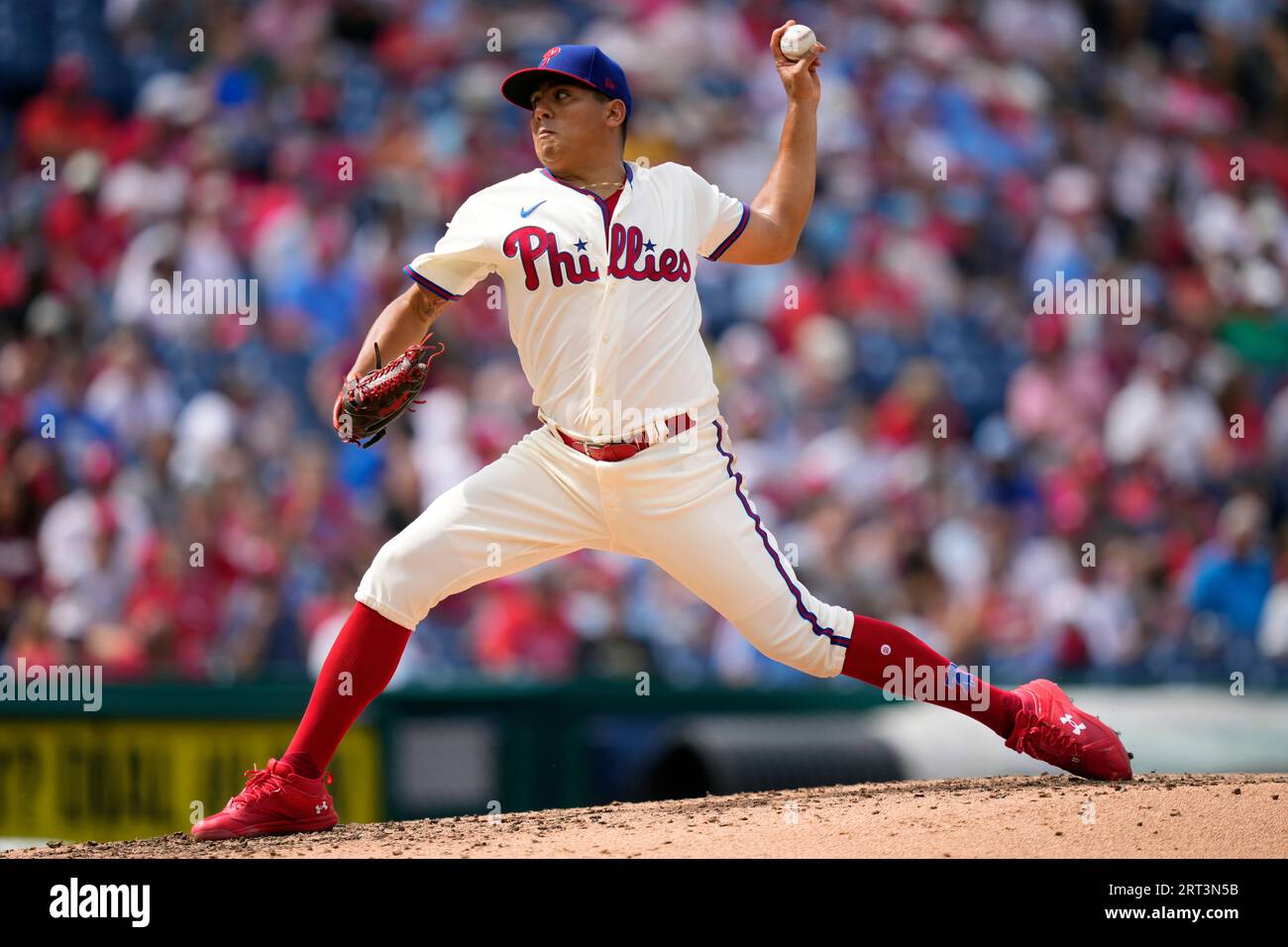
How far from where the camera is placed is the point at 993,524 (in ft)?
29.1

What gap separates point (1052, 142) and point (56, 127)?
6461 millimetres

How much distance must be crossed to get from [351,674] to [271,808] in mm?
389

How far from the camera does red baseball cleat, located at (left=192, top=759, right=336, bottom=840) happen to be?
14.1ft

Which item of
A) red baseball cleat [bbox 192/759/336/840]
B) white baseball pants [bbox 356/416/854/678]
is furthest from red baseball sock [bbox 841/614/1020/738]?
red baseball cleat [bbox 192/759/336/840]

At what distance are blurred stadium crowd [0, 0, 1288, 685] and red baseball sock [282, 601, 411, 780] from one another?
340cm

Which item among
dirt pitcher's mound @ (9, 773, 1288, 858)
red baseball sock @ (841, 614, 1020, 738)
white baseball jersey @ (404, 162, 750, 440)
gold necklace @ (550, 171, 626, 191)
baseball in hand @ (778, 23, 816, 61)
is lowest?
dirt pitcher's mound @ (9, 773, 1288, 858)

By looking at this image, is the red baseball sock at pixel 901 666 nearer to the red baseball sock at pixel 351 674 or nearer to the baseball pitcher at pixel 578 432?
the baseball pitcher at pixel 578 432

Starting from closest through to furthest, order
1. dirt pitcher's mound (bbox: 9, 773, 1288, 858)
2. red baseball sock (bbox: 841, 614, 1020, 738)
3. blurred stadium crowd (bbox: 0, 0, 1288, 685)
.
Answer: dirt pitcher's mound (bbox: 9, 773, 1288, 858) < red baseball sock (bbox: 841, 614, 1020, 738) < blurred stadium crowd (bbox: 0, 0, 1288, 685)

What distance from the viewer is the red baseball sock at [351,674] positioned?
428 cm

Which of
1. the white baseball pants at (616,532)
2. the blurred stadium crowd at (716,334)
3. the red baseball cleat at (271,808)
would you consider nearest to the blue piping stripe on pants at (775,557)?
the white baseball pants at (616,532)

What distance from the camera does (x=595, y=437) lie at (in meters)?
4.23

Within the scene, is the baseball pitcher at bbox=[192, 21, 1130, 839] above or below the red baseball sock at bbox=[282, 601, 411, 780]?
above

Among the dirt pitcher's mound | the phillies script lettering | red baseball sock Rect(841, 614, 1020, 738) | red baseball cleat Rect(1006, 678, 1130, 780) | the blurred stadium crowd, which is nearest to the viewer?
the dirt pitcher's mound

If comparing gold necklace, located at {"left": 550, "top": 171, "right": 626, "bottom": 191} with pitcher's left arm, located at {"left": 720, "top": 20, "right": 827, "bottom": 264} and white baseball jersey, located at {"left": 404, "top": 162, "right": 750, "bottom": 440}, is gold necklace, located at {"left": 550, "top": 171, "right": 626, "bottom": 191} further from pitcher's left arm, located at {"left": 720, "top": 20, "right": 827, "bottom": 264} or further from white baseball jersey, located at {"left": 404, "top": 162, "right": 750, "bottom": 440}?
pitcher's left arm, located at {"left": 720, "top": 20, "right": 827, "bottom": 264}
